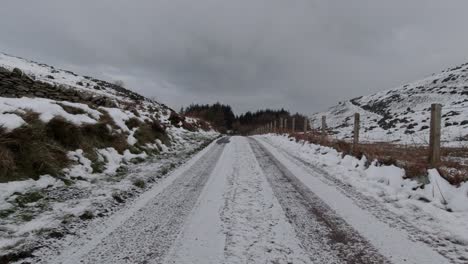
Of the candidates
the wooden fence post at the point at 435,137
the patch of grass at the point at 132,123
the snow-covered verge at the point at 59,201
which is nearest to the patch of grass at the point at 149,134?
the patch of grass at the point at 132,123

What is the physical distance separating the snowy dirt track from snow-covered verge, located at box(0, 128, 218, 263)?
35cm

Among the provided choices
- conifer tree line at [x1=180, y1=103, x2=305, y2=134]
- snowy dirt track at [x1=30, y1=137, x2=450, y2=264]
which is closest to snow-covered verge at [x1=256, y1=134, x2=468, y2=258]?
snowy dirt track at [x1=30, y1=137, x2=450, y2=264]

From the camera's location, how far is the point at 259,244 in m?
3.38

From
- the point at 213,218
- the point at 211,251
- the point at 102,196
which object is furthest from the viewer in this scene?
the point at 102,196

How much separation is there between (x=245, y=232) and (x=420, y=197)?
332 cm

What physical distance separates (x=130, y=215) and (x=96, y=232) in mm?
707

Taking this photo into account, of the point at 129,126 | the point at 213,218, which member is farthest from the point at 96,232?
the point at 129,126

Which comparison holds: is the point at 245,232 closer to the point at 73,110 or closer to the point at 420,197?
the point at 420,197

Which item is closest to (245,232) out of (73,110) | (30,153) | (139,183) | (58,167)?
(139,183)

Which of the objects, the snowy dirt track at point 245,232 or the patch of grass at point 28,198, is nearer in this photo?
the snowy dirt track at point 245,232

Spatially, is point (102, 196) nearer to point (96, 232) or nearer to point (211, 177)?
point (96, 232)

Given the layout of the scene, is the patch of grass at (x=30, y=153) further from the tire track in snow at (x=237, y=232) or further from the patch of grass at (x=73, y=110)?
the tire track in snow at (x=237, y=232)

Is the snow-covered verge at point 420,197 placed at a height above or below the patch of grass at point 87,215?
above

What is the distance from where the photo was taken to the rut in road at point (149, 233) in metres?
3.08
